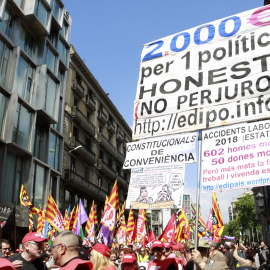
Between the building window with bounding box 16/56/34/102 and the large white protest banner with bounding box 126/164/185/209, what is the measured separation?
17453 mm

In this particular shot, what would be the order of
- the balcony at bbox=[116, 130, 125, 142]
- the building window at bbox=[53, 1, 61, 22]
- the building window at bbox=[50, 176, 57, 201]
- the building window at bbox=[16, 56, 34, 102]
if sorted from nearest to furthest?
the building window at bbox=[16, 56, 34, 102] < the building window at bbox=[50, 176, 57, 201] < the building window at bbox=[53, 1, 61, 22] < the balcony at bbox=[116, 130, 125, 142]

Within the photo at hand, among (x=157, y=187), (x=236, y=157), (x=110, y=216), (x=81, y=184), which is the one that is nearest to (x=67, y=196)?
(x=81, y=184)

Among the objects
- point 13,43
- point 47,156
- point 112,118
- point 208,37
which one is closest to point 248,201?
point 112,118

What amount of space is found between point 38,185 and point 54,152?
11.4ft

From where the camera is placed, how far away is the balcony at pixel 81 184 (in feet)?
94.2

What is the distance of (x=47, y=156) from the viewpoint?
23094mm

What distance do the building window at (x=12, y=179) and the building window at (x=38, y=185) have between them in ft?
4.05

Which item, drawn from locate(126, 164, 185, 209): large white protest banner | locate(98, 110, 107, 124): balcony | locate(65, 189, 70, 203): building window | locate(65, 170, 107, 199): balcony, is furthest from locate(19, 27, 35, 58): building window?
locate(126, 164, 185, 209): large white protest banner

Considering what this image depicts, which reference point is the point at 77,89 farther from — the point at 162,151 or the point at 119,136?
the point at 162,151

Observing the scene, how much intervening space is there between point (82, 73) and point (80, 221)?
22026 mm

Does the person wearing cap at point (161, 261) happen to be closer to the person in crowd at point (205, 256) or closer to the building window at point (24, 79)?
the person in crowd at point (205, 256)

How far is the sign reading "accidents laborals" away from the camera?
14.0 ft

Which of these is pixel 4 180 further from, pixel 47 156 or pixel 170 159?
pixel 170 159

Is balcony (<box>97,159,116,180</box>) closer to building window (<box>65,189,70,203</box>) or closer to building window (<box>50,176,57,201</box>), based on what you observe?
building window (<box>65,189,70,203</box>)
